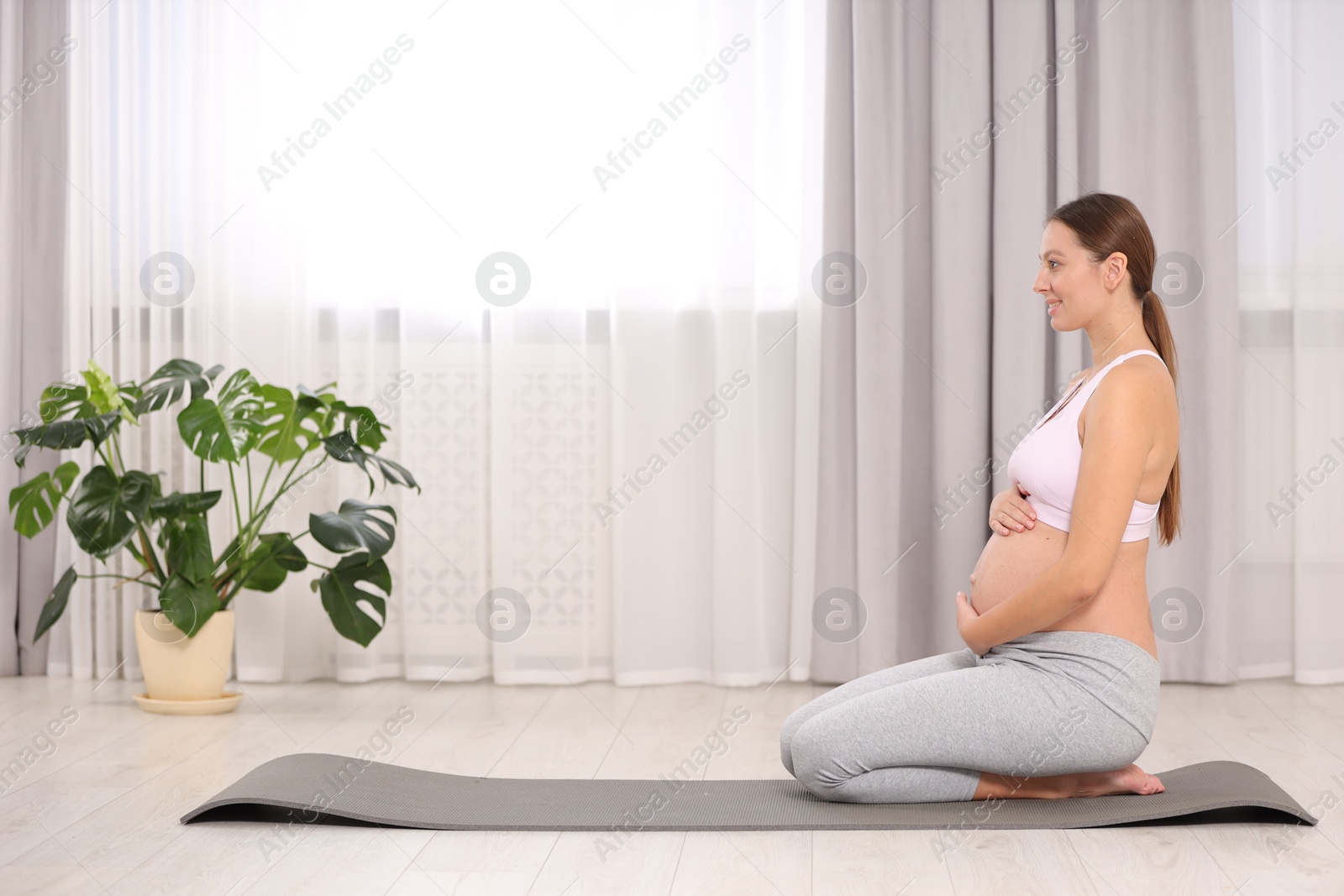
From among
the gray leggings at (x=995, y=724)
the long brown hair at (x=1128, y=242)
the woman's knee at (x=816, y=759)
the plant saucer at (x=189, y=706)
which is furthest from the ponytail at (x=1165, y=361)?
the plant saucer at (x=189, y=706)

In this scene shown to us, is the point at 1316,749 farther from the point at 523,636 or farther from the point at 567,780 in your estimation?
the point at 523,636

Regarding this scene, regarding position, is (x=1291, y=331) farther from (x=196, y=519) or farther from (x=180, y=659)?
(x=180, y=659)

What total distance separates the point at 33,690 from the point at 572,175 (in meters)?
1.95

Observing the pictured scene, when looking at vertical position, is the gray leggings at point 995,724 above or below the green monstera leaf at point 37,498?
below

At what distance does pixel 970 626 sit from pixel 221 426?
1.69m

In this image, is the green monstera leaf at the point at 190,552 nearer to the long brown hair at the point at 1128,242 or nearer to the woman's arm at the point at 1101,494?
the woman's arm at the point at 1101,494

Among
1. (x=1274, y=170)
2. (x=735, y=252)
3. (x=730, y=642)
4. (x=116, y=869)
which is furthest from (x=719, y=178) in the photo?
(x=116, y=869)

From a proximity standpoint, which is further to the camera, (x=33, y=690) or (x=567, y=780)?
(x=33, y=690)

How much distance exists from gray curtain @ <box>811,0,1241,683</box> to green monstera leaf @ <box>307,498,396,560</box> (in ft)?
3.80

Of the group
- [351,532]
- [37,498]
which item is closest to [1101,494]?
[351,532]

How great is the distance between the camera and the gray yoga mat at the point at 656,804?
5.69 feet

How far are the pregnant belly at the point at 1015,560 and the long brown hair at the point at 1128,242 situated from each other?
0.78ft

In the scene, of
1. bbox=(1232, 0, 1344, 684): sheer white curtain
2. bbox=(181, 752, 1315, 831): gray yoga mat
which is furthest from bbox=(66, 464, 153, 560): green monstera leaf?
bbox=(1232, 0, 1344, 684): sheer white curtain

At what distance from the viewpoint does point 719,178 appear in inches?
119
